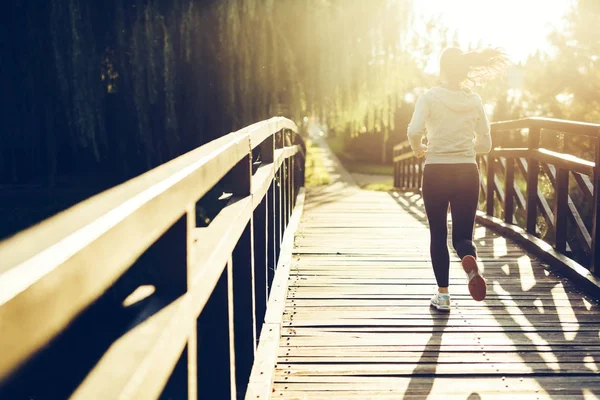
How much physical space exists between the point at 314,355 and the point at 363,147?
35.2 metres

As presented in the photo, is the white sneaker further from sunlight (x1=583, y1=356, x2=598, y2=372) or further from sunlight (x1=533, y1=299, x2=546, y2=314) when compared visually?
sunlight (x1=583, y1=356, x2=598, y2=372)

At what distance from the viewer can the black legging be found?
3.92 meters

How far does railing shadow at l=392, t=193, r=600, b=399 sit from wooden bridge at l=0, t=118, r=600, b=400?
0.01 meters

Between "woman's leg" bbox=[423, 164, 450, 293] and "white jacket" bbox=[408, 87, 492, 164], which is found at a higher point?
"white jacket" bbox=[408, 87, 492, 164]

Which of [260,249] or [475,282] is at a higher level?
[260,249]

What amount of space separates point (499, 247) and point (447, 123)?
2459 millimetres

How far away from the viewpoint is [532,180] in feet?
19.6

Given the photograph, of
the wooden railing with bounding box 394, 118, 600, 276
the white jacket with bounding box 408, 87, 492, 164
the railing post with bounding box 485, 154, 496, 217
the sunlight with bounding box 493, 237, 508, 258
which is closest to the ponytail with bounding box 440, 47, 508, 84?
the white jacket with bounding box 408, 87, 492, 164

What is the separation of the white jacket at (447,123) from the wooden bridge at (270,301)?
0.92m

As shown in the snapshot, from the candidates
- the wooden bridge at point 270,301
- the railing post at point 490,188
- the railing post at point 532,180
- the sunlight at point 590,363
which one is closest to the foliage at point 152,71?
the wooden bridge at point 270,301

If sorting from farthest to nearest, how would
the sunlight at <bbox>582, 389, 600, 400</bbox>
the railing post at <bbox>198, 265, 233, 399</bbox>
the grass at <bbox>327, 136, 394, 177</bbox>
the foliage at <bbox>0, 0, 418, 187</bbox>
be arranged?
the grass at <bbox>327, 136, 394, 177</bbox> < the foliage at <bbox>0, 0, 418, 187</bbox> < the sunlight at <bbox>582, 389, 600, 400</bbox> < the railing post at <bbox>198, 265, 233, 399</bbox>

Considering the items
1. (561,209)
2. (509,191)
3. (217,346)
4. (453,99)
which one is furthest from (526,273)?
(217,346)

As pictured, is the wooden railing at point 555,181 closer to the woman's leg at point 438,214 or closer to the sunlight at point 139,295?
the woman's leg at point 438,214

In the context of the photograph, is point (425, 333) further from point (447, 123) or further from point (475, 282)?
point (447, 123)
